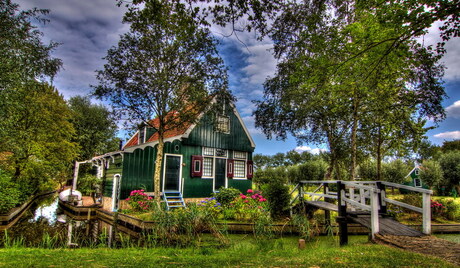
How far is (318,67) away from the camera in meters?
7.39

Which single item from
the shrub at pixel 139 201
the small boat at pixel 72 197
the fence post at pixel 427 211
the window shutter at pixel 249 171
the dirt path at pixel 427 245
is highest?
the window shutter at pixel 249 171

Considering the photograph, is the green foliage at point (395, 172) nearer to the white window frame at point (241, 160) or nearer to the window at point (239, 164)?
the white window frame at point (241, 160)

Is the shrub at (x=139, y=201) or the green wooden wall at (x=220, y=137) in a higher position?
the green wooden wall at (x=220, y=137)

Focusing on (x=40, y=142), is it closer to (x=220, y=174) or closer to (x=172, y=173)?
(x=172, y=173)

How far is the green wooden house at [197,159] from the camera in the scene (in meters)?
12.7

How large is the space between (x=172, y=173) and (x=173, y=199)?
1426 mm

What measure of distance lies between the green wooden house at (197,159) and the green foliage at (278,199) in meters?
4.08

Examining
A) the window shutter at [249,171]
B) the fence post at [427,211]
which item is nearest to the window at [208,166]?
the window shutter at [249,171]

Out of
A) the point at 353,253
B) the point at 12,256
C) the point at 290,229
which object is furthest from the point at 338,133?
the point at 12,256

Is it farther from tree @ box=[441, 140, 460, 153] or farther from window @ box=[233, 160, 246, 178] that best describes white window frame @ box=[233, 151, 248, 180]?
tree @ box=[441, 140, 460, 153]

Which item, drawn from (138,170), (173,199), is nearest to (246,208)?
(173,199)

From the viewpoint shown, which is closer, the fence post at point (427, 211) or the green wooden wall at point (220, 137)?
the fence post at point (427, 211)

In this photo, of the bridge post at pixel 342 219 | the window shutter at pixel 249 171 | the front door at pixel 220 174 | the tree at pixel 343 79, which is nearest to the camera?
the tree at pixel 343 79

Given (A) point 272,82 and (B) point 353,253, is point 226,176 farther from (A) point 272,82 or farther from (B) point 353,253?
(B) point 353,253
